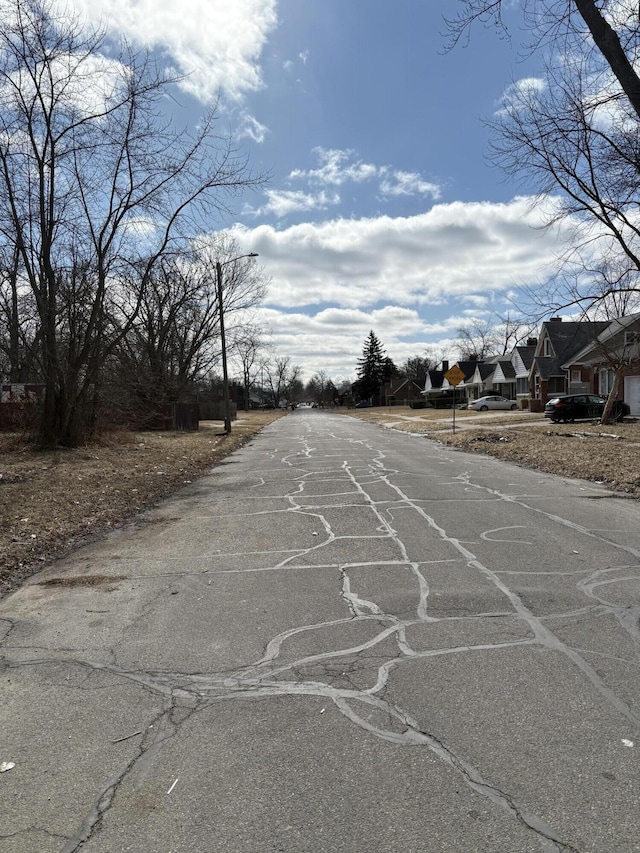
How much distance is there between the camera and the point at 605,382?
37.8m

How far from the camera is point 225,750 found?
2.99 m

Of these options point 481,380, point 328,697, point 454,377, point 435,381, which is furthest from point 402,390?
point 328,697

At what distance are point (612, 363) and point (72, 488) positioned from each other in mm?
23168

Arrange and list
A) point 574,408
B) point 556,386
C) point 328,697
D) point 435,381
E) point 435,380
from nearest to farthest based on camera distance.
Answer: point 328,697, point 574,408, point 556,386, point 435,381, point 435,380

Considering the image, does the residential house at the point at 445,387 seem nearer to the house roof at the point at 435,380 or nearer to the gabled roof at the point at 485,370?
the house roof at the point at 435,380

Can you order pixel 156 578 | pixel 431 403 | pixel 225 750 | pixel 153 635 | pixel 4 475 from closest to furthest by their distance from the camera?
pixel 225 750 → pixel 153 635 → pixel 156 578 → pixel 4 475 → pixel 431 403

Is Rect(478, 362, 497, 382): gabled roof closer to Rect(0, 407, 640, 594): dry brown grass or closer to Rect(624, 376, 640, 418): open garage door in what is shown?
Rect(624, 376, 640, 418): open garage door

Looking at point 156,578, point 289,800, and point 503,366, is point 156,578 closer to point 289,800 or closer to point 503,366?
point 289,800

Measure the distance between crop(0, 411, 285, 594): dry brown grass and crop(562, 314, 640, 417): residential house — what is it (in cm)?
2023

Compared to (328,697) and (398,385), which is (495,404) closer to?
(328,697)

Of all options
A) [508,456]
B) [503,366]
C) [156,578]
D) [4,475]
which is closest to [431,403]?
[503,366]

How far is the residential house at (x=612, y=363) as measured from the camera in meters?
29.9

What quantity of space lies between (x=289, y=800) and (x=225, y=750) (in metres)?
0.52

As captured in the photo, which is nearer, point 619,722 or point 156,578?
point 619,722
